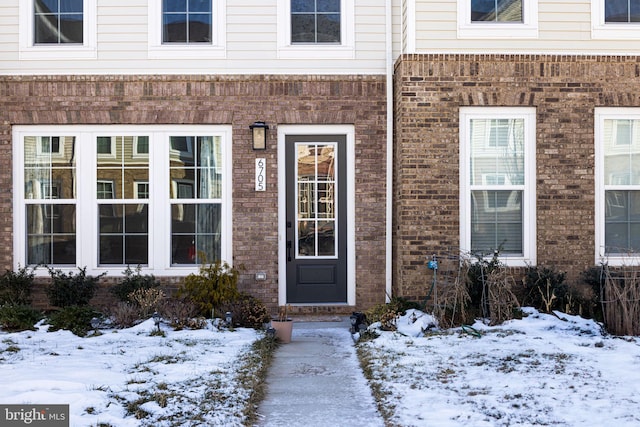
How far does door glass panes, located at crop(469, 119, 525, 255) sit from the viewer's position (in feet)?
29.3

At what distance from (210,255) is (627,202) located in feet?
18.3

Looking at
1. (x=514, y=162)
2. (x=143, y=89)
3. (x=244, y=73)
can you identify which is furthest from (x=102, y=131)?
(x=514, y=162)

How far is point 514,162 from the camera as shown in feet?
29.4

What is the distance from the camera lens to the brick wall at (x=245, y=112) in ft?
30.5

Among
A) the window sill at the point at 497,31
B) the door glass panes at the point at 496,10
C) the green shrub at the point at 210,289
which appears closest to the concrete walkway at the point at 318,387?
the green shrub at the point at 210,289

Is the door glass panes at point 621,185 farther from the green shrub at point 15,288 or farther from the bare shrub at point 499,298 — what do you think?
the green shrub at point 15,288

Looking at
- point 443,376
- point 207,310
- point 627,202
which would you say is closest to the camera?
point 443,376

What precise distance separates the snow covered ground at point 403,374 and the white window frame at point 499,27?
351cm

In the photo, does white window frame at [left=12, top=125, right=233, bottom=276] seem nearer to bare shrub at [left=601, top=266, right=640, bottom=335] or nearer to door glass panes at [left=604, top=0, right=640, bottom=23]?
bare shrub at [left=601, top=266, right=640, bottom=335]

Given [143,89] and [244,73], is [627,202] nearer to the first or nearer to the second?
[244,73]

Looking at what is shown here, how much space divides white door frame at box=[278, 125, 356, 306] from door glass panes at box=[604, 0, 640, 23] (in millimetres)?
3632

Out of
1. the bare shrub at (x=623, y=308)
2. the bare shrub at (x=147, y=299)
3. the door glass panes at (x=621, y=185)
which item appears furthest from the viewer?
the door glass panes at (x=621, y=185)

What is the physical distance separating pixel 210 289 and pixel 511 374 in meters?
4.00

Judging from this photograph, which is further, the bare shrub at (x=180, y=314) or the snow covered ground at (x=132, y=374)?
the bare shrub at (x=180, y=314)
